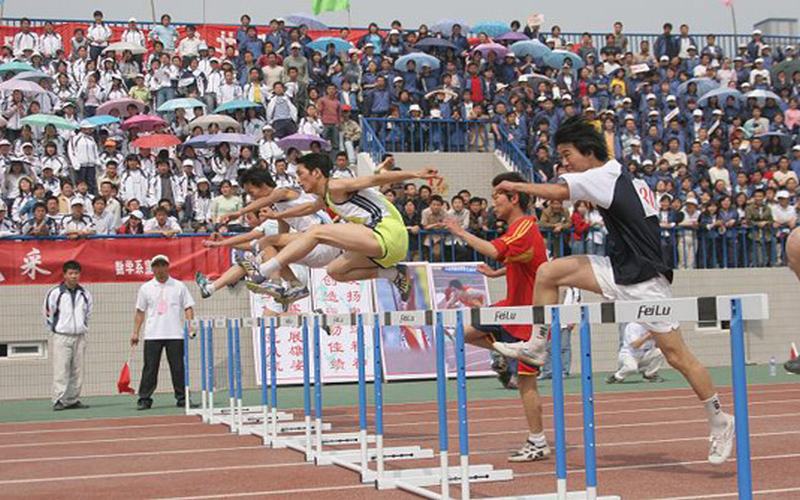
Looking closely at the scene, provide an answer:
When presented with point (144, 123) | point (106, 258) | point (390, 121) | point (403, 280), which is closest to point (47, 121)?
point (144, 123)

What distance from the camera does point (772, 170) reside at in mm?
25906

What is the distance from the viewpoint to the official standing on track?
18.0 m

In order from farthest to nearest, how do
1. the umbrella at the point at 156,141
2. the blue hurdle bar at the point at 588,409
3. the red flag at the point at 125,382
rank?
the umbrella at the point at 156,141 < the red flag at the point at 125,382 < the blue hurdle bar at the point at 588,409

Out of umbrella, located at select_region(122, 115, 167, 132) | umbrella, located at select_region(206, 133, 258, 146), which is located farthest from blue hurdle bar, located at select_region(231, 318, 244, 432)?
umbrella, located at select_region(122, 115, 167, 132)

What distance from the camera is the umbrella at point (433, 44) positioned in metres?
27.8

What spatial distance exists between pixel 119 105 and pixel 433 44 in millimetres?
7670

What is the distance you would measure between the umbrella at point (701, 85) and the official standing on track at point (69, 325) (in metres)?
16.0

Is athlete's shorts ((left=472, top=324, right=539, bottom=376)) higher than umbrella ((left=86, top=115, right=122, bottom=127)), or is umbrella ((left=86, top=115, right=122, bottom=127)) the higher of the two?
umbrella ((left=86, top=115, right=122, bottom=127))

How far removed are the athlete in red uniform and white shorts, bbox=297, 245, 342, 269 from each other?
220 centimetres

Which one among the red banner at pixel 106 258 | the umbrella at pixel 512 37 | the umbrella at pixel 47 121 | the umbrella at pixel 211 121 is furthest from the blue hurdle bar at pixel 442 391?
the umbrella at pixel 512 37

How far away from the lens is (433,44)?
91.4ft

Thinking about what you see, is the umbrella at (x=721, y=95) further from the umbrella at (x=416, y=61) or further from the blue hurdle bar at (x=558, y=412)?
the blue hurdle bar at (x=558, y=412)

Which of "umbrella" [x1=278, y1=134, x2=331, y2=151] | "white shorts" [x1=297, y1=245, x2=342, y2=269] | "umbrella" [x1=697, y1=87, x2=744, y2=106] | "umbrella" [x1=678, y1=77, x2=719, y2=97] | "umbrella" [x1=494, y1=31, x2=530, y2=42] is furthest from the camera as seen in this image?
"umbrella" [x1=494, y1=31, x2=530, y2=42]

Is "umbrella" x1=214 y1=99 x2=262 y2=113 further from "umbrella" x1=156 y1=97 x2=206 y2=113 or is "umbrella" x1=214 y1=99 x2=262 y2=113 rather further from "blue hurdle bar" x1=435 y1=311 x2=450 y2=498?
"blue hurdle bar" x1=435 y1=311 x2=450 y2=498
